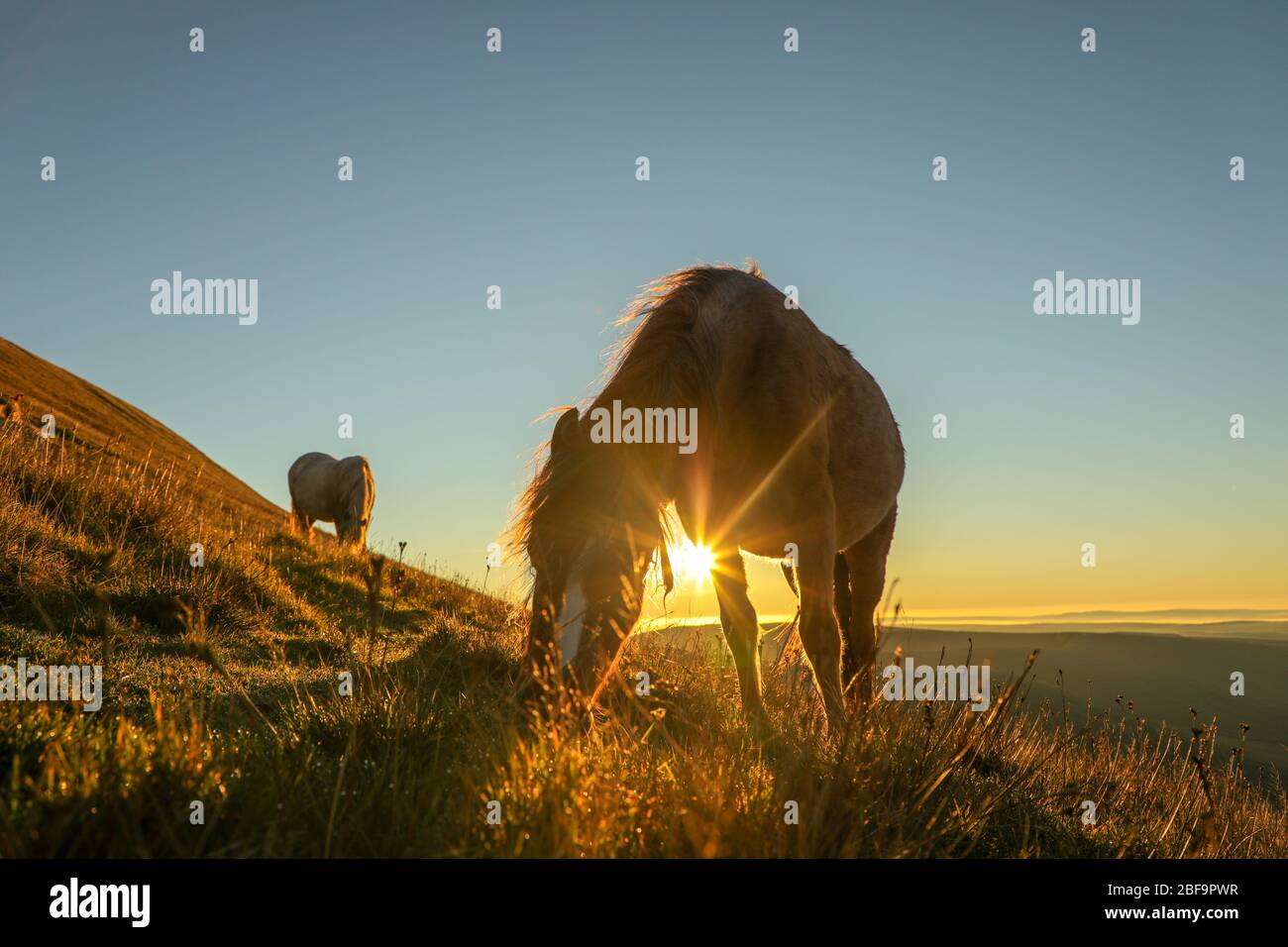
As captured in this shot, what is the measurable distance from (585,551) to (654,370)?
1157 mm

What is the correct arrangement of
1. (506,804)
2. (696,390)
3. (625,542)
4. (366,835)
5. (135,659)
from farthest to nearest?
(135,659) < (696,390) < (625,542) < (506,804) < (366,835)

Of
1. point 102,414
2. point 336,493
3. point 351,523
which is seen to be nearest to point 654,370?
point 351,523

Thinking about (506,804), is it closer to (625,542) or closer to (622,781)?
(622,781)

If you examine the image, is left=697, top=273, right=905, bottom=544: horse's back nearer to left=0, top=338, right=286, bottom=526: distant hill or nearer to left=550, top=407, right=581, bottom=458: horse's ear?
left=550, top=407, right=581, bottom=458: horse's ear

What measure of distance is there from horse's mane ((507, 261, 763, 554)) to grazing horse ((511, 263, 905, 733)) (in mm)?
10

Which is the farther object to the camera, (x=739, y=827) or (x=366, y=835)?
(x=739, y=827)

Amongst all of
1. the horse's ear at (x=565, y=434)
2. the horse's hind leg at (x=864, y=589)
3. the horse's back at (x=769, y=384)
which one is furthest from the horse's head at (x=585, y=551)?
the horse's hind leg at (x=864, y=589)

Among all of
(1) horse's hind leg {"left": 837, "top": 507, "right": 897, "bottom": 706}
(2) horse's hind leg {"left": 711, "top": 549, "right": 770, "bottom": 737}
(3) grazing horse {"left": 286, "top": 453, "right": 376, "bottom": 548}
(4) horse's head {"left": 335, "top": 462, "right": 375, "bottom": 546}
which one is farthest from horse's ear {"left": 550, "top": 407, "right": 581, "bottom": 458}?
(4) horse's head {"left": 335, "top": 462, "right": 375, "bottom": 546}

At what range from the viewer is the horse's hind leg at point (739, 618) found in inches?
203

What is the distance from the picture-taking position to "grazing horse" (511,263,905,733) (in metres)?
3.18

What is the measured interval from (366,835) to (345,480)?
25.9 meters

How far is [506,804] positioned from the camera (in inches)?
79.9

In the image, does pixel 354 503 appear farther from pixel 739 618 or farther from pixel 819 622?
pixel 819 622
